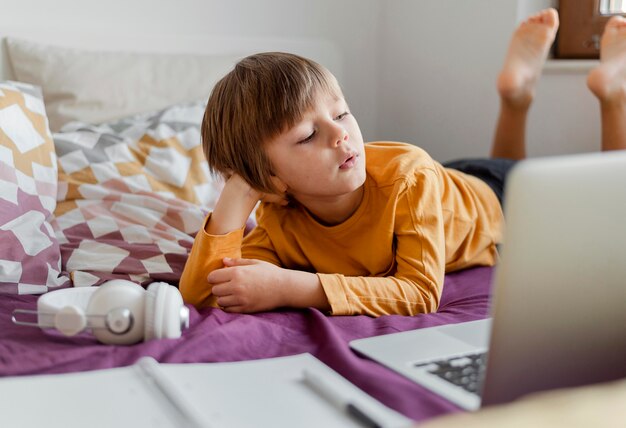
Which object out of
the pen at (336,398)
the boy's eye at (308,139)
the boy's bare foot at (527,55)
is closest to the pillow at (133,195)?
the boy's eye at (308,139)

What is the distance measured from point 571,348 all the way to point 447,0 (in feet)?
6.00

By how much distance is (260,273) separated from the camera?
1157 mm

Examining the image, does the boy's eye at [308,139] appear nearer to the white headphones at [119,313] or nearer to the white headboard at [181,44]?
the white headphones at [119,313]

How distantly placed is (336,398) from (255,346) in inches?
10.4

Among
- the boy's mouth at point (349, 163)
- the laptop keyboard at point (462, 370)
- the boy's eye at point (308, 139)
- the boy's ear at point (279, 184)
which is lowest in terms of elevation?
the laptop keyboard at point (462, 370)

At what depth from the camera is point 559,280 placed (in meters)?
0.61

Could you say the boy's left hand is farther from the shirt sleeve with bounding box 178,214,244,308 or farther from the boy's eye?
the boy's eye

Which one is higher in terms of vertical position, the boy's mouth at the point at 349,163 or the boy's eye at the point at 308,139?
the boy's eye at the point at 308,139

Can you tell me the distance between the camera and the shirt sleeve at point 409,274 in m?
1.16

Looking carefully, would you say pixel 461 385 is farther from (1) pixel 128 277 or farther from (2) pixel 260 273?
(1) pixel 128 277

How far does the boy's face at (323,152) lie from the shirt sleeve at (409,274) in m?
0.10

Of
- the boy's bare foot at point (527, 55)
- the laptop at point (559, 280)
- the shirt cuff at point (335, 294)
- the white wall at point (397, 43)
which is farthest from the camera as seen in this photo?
the white wall at point (397, 43)

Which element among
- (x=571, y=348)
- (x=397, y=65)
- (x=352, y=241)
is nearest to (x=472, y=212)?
(x=352, y=241)

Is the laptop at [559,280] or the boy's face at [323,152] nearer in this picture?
the laptop at [559,280]
